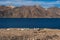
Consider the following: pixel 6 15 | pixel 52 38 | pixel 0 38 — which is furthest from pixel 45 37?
pixel 6 15

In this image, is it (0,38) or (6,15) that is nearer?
(0,38)

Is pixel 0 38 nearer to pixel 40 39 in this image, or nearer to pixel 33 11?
pixel 40 39

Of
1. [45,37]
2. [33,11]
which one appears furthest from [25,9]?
[45,37]

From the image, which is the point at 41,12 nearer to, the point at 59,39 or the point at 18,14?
the point at 18,14

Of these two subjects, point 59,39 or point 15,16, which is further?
point 15,16

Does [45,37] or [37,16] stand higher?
[45,37]

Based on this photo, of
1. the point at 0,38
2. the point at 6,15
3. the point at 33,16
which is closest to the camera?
the point at 0,38

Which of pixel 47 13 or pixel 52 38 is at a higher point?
pixel 52 38

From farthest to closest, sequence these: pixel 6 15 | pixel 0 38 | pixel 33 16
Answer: pixel 33 16 → pixel 6 15 → pixel 0 38
